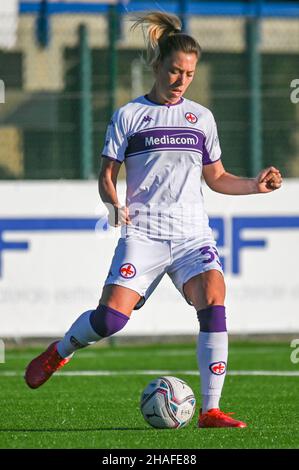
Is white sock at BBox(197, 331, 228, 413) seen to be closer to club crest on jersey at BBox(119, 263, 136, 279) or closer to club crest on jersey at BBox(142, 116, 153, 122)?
club crest on jersey at BBox(119, 263, 136, 279)

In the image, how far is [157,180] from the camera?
719 cm

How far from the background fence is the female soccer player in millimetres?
5753

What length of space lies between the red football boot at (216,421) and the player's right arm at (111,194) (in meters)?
1.14

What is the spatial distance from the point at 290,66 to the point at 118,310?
1177 centimetres

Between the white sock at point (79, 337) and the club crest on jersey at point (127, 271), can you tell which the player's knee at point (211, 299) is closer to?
the club crest on jersey at point (127, 271)

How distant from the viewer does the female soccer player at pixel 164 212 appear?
7.09m

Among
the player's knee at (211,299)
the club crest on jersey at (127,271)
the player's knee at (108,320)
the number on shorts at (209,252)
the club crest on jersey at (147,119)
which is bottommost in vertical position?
the player's knee at (108,320)

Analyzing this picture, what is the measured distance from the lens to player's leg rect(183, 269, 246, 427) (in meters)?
7.05

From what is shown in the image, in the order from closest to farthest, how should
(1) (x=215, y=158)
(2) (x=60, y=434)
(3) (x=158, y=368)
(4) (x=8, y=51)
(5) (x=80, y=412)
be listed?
(2) (x=60, y=434), (1) (x=215, y=158), (5) (x=80, y=412), (3) (x=158, y=368), (4) (x=8, y=51)

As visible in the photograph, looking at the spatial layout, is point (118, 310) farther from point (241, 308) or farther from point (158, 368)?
point (241, 308)

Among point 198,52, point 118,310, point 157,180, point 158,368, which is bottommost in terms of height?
point 158,368

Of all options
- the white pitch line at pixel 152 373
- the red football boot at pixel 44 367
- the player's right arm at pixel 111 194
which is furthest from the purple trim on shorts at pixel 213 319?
the white pitch line at pixel 152 373

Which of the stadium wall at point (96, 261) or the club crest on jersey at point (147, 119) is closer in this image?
the club crest on jersey at point (147, 119)

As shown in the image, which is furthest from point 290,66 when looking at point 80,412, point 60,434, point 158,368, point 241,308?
point 60,434
